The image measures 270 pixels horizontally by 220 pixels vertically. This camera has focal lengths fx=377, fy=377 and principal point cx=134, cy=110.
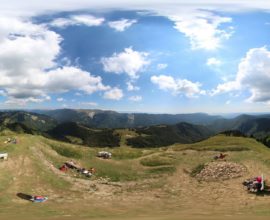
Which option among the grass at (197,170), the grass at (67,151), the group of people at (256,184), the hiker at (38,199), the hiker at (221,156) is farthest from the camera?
the grass at (67,151)

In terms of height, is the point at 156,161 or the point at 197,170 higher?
the point at 156,161

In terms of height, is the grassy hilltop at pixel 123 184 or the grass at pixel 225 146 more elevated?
the grass at pixel 225 146

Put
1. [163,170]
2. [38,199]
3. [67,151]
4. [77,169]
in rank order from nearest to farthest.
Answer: [38,199] < [77,169] < [163,170] < [67,151]

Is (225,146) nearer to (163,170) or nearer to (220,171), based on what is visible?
(220,171)

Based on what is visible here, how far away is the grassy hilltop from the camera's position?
2322 inches

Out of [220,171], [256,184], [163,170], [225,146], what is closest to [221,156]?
[220,171]

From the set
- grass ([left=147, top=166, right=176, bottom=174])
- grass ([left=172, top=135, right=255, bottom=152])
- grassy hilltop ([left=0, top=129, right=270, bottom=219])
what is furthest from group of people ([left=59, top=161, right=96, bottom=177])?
grass ([left=172, top=135, right=255, bottom=152])

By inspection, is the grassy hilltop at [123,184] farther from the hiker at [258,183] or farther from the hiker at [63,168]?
the hiker at [258,183]

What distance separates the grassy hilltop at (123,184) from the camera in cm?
5897

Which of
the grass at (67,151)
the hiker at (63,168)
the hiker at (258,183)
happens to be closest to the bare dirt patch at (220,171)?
the hiker at (258,183)

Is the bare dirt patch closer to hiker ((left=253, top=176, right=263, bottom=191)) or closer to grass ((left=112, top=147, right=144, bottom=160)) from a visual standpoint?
hiker ((left=253, top=176, right=263, bottom=191))

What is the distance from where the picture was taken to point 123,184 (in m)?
79.4

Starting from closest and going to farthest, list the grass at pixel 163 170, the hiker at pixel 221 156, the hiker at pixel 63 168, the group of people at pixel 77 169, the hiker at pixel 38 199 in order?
1. the hiker at pixel 38 199
2. the hiker at pixel 63 168
3. the group of people at pixel 77 169
4. the grass at pixel 163 170
5. the hiker at pixel 221 156

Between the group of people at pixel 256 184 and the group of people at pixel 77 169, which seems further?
the group of people at pixel 77 169
